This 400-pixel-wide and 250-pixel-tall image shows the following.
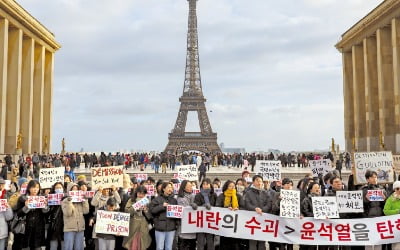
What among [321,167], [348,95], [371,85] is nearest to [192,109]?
[348,95]

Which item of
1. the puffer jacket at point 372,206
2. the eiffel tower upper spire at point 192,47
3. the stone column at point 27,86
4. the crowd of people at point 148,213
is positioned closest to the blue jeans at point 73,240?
the crowd of people at point 148,213

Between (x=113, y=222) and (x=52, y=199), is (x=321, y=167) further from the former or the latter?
(x=52, y=199)

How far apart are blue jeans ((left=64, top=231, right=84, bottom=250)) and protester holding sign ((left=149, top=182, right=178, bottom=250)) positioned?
1476 mm

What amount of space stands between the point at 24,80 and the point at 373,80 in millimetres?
33157

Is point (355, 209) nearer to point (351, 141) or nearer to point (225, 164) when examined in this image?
point (225, 164)

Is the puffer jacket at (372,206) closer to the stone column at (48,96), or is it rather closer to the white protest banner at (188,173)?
the white protest banner at (188,173)

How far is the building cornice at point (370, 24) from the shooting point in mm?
38478

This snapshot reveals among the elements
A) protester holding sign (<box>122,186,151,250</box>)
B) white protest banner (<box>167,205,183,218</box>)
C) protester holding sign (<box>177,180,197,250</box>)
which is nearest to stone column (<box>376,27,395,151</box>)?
protester holding sign (<box>177,180,197,250</box>)

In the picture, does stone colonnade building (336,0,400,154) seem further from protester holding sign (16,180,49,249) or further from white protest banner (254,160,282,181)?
protester holding sign (16,180,49,249)

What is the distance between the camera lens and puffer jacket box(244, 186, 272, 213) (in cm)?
857

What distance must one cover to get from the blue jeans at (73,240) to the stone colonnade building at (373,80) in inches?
1293

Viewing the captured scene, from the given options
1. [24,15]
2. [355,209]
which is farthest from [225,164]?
[355,209]

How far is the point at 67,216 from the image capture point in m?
8.51

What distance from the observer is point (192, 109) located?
274 feet
